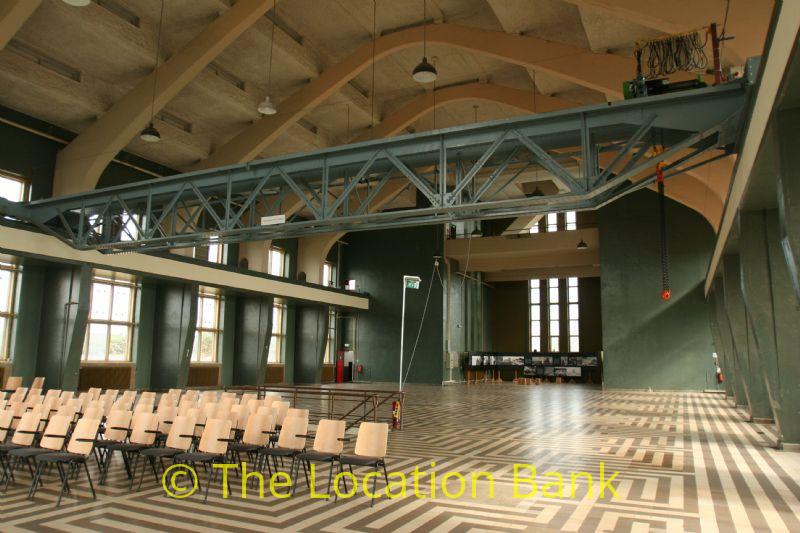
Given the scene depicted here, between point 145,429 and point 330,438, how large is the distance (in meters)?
2.62

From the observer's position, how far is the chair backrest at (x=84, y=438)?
22.7 ft

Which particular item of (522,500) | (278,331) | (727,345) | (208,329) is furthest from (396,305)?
(522,500)

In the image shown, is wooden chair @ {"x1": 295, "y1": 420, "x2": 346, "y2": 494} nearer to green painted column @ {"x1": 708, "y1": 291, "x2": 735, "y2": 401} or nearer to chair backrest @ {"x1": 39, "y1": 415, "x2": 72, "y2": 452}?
chair backrest @ {"x1": 39, "y1": 415, "x2": 72, "y2": 452}

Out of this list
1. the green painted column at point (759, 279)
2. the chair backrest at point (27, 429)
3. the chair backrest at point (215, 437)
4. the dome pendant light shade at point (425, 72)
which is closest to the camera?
the chair backrest at point (215, 437)

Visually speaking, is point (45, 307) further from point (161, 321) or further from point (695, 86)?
point (695, 86)

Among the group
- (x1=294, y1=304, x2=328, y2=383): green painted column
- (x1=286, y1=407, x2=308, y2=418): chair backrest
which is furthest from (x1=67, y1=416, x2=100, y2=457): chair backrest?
(x1=294, y1=304, x2=328, y2=383): green painted column

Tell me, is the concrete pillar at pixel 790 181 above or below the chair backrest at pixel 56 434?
above

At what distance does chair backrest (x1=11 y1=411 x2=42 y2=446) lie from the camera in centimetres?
761

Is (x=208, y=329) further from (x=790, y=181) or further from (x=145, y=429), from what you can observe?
(x=790, y=181)

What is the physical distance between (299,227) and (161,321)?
12.4 m

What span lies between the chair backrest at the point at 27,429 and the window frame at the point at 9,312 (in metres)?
12.0

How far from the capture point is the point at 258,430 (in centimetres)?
781

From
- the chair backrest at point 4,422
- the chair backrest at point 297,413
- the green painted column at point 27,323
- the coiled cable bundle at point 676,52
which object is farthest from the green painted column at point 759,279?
the green painted column at point 27,323

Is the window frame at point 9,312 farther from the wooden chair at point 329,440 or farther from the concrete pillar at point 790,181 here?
the concrete pillar at point 790,181
